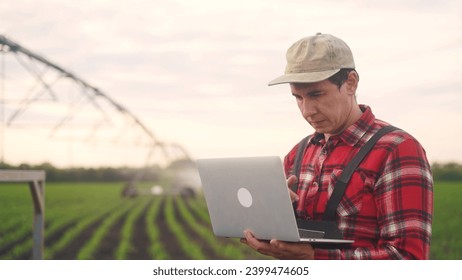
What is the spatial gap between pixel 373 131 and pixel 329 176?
0.16m

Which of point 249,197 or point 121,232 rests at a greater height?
point 121,232

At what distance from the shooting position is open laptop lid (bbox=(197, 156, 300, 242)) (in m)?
1.67

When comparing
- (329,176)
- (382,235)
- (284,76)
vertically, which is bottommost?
(382,235)

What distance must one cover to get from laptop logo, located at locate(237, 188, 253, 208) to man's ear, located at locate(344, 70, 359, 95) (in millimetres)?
370

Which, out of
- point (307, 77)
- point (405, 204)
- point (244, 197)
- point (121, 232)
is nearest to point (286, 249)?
point (244, 197)

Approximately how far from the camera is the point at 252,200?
1.78 m

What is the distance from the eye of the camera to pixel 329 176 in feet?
5.81

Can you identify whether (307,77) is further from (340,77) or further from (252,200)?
(252,200)

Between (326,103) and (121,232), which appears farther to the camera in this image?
(121,232)

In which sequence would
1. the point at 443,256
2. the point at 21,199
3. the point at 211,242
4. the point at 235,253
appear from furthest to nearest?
the point at 21,199 < the point at 211,242 < the point at 235,253 < the point at 443,256

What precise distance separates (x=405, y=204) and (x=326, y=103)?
33 centimetres
